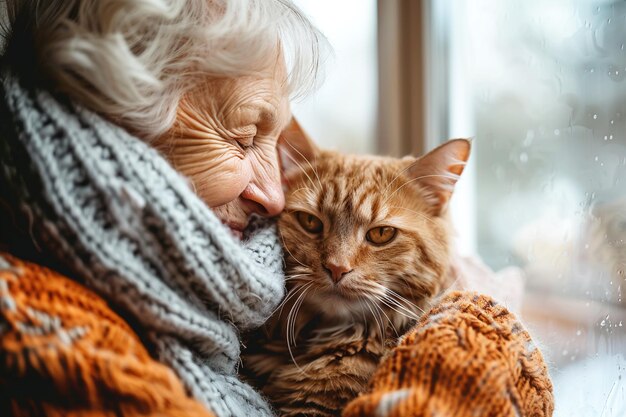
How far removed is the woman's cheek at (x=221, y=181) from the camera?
3.41 ft

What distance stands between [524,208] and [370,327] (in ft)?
2.98

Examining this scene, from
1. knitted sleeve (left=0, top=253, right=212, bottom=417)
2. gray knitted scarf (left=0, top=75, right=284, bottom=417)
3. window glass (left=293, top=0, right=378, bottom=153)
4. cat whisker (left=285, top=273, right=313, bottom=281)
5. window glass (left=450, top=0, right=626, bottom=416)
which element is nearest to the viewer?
knitted sleeve (left=0, top=253, right=212, bottom=417)

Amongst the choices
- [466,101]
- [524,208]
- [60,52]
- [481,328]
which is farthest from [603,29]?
[60,52]

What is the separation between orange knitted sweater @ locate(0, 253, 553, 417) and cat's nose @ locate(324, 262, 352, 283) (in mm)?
217

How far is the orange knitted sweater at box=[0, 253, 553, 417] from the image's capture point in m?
0.68

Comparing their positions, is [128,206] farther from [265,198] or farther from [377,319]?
[377,319]

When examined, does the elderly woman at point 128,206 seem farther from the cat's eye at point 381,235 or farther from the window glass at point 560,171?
the window glass at point 560,171

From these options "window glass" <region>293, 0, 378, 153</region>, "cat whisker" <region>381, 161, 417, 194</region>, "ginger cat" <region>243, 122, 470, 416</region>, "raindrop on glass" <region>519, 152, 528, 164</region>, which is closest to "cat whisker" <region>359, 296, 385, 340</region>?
"ginger cat" <region>243, 122, 470, 416</region>

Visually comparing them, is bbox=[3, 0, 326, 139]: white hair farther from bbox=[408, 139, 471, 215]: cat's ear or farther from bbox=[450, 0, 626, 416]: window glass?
bbox=[450, 0, 626, 416]: window glass

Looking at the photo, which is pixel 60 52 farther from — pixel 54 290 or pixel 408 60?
pixel 408 60

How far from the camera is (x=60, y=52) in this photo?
2.77 feet

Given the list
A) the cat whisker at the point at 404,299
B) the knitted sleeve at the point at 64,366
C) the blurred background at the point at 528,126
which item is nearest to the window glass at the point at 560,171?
the blurred background at the point at 528,126

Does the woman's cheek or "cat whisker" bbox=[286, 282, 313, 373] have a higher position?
the woman's cheek

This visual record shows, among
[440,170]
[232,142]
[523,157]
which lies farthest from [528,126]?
[232,142]
